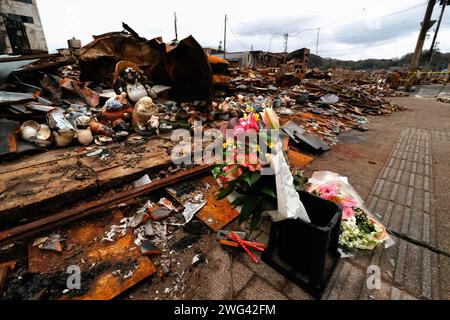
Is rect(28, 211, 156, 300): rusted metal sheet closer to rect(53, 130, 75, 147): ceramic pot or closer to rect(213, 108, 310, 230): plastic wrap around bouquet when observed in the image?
rect(213, 108, 310, 230): plastic wrap around bouquet

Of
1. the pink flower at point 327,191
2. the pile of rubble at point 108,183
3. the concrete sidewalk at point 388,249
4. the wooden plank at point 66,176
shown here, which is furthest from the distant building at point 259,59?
the pink flower at point 327,191

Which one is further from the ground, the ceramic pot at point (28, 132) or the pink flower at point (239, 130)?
the pink flower at point (239, 130)

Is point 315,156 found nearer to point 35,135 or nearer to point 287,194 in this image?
point 287,194

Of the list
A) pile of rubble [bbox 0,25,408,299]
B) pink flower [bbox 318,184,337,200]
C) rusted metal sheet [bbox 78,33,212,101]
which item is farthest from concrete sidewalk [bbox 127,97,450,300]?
rusted metal sheet [bbox 78,33,212,101]

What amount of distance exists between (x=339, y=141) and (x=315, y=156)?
1268 mm

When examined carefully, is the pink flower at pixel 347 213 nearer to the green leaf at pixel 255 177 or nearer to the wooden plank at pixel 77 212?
the green leaf at pixel 255 177

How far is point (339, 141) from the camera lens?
4367mm

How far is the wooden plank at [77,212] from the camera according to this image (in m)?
1.54

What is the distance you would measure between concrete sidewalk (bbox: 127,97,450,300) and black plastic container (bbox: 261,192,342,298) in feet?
0.23

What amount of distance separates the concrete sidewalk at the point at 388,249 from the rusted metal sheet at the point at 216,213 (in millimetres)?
161

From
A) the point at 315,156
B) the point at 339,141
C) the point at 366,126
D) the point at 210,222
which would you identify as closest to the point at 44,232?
the point at 210,222

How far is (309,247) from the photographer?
4.47 feet

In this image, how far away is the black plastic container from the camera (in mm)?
1291

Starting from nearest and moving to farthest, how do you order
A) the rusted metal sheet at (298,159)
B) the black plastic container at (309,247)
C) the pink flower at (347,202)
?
the black plastic container at (309,247)
the pink flower at (347,202)
the rusted metal sheet at (298,159)
